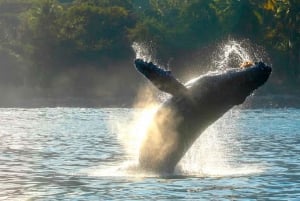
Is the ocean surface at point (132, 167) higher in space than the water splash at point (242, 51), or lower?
lower

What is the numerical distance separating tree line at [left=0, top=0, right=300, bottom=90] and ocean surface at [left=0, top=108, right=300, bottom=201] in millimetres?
66948

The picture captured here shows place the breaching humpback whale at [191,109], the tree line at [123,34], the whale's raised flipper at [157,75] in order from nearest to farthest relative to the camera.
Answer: the whale's raised flipper at [157,75] → the breaching humpback whale at [191,109] → the tree line at [123,34]

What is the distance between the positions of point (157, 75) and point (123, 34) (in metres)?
107

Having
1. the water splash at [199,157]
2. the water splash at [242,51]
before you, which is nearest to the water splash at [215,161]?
the water splash at [199,157]

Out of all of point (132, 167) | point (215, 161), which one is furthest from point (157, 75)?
point (215, 161)

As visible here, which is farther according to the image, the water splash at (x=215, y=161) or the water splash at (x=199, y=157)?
the water splash at (x=215, y=161)

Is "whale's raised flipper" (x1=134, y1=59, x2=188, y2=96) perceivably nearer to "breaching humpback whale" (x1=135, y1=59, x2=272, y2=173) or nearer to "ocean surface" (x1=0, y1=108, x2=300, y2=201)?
"breaching humpback whale" (x1=135, y1=59, x2=272, y2=173)

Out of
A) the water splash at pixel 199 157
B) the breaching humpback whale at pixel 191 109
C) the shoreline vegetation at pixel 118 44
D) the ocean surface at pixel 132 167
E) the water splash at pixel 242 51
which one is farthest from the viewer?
the water splash at pixel 242 51

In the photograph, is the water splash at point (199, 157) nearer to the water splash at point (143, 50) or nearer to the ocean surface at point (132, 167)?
the ocean surface at point (132, 167)

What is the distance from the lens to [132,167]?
36062 mm

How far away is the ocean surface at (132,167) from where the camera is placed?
3039 cm

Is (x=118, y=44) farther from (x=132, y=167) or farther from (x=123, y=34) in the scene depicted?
(x=132, y=167)

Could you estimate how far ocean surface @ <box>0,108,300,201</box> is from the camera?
30391mm

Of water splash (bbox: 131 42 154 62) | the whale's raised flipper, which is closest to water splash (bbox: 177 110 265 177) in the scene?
the whale's raised flipper
